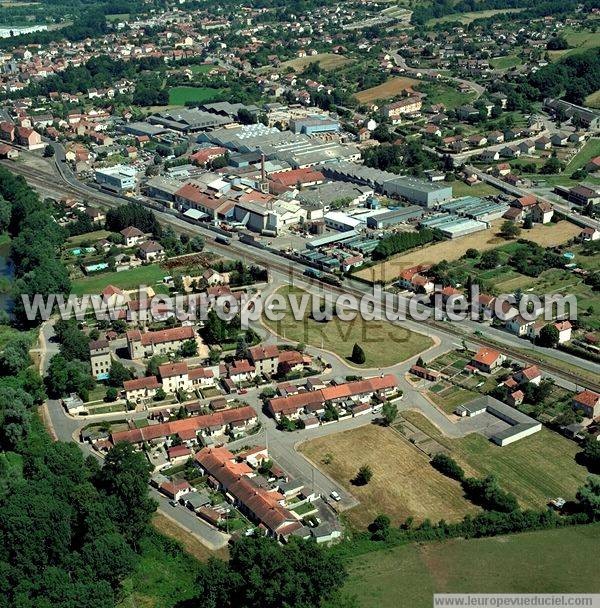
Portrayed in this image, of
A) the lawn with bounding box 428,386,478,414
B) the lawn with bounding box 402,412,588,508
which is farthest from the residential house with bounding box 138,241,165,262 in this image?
the lawn with bounding box 402,412,588,508

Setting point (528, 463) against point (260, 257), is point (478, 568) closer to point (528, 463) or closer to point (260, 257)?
point (528, 463)

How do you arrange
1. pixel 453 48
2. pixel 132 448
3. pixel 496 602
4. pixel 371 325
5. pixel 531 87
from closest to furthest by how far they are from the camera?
pixel 496 602 < pixel 132 448 < pixel 371 325 < pixel 531 87 < pixel 453 48

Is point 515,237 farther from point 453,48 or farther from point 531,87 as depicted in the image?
point 453,48

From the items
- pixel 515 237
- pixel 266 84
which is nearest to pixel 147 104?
pixel 266 84

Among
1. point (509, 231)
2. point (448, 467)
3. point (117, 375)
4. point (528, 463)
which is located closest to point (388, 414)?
point (448, 467)

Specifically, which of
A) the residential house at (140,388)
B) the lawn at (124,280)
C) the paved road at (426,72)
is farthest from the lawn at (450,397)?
the paved road at (426,72)

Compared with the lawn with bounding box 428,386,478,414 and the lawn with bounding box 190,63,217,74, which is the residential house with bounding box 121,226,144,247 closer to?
the lawn with bounding box 428,386,478,414

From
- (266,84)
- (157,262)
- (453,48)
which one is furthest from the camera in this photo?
(453,48)
